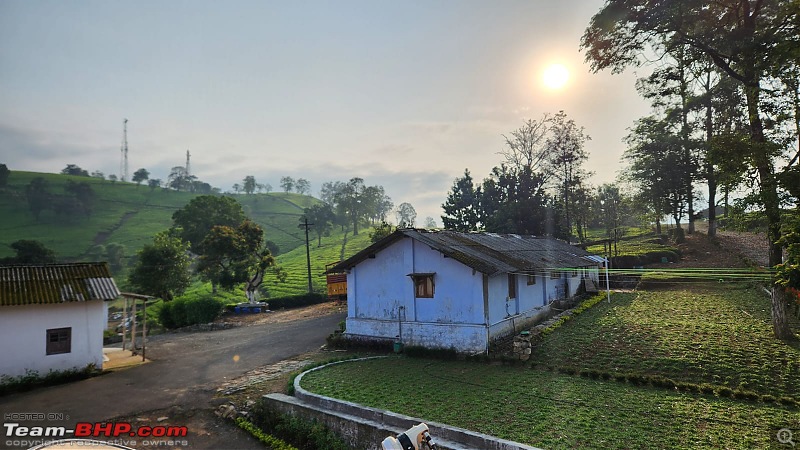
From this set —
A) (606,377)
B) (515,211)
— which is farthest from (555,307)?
(515,211)

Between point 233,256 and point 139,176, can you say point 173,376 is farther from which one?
point 139,176

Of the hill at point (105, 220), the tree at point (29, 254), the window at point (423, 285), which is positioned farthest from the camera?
the hill at point (105, 220)

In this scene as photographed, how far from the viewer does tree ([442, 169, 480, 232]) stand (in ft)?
157

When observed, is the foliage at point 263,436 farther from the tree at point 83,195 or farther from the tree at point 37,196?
the tree at point 83,195

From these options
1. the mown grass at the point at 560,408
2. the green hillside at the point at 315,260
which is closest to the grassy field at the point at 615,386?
the mown grass at the point at 560,408

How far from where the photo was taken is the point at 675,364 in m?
12.4

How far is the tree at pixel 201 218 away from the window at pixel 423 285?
144 ft

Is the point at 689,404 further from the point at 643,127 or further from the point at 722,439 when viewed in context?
the point at 643,127

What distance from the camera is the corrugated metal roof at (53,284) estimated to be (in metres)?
15.9

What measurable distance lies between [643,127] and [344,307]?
37213 mm

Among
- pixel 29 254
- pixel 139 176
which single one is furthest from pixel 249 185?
pixel 29 254

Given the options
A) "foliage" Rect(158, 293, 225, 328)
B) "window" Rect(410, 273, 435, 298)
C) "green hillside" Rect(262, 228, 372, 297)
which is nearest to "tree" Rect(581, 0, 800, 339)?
"window" Rect(410, 273, 435, 298)

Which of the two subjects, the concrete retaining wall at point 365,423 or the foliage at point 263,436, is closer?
the concrete retaining wall at point 365,423

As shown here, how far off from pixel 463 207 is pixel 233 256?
26914mm
